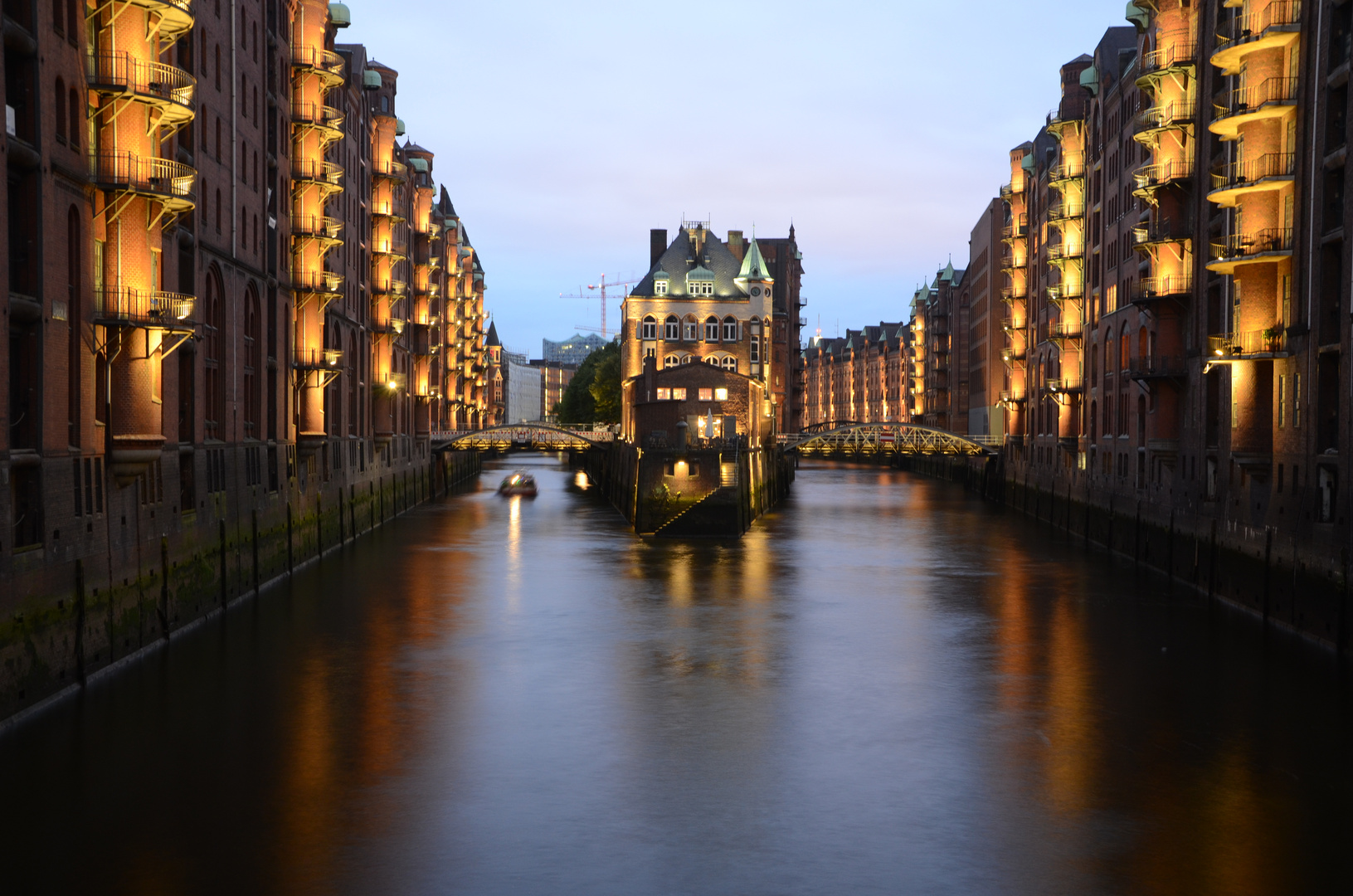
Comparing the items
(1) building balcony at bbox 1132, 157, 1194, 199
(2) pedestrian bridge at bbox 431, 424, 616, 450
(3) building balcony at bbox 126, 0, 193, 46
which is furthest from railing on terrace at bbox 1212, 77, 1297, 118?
(2) pedestrian bridge at bbox 431, 424, 616, 450

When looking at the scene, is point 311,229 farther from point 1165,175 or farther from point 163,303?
point 1165,175

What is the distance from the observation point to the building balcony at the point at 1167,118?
52.8m

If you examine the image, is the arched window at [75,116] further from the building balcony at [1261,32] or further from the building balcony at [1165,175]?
the building balcony at [1165,175]

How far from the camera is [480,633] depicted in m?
39.8

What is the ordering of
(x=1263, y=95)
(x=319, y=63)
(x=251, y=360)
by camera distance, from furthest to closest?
1. (x=319, y=63)
2. (x=251, y=360)
3. (x=1263, y=95)

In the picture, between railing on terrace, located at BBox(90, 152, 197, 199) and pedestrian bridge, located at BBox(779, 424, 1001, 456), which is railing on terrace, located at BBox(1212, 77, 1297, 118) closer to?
railing on terrace, located at BBox(90, 152, 197, 199)

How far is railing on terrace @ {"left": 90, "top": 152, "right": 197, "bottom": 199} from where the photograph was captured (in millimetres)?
30328

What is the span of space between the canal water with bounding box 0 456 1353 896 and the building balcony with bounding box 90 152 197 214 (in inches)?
443

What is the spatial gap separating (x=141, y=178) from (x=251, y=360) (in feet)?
61.9

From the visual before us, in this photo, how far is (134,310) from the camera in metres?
31.7

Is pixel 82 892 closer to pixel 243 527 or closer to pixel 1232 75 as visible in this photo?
pixel 243 527

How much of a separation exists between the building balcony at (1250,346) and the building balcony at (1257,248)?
7.55 feet

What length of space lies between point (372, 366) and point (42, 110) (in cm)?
5335

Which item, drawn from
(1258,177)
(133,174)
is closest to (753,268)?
(1258,177)
